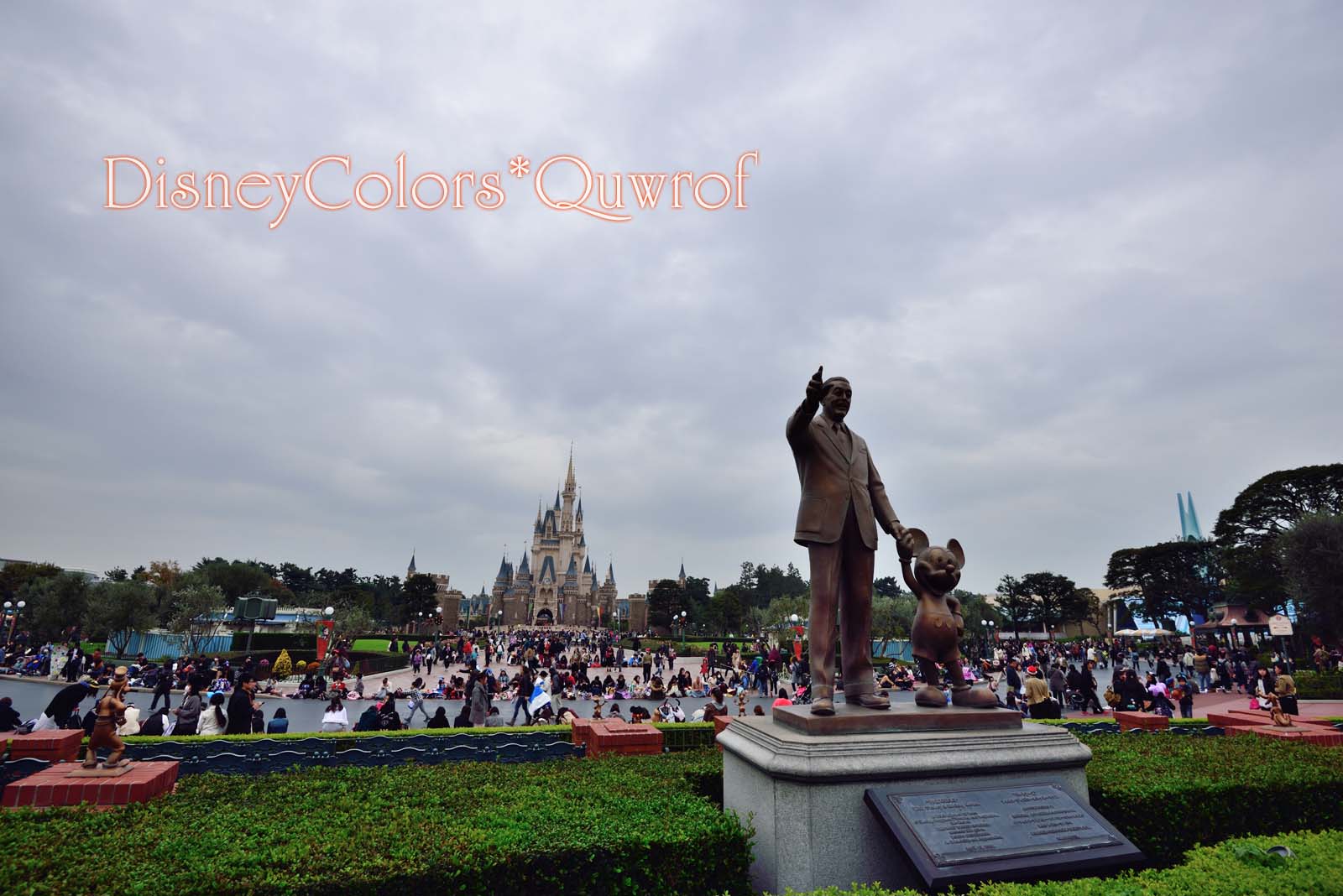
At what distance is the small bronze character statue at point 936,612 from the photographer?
5.61 meters

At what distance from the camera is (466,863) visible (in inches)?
139

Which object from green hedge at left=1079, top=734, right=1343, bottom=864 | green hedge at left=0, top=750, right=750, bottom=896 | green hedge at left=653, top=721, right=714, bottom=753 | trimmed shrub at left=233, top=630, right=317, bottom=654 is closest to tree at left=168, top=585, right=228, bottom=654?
trimmed shrub at left=233, top=630, right=317, bottom=654

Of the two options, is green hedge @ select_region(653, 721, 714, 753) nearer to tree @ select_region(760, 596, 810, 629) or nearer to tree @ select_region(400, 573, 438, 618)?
tree @ select_region(760, 596, 810, 629)

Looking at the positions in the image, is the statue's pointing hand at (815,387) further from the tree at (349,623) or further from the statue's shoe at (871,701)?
the tree at (349,623)

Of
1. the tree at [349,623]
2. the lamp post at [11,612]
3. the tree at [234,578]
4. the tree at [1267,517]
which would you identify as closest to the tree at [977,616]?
the tree at [1267,517]

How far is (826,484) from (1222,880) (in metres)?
3.24

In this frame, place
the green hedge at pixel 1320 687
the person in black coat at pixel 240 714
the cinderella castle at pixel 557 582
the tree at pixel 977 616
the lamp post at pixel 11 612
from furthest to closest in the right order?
the cinderella castle at pixel 557 582 → the tree at pixel 977 616 → the lamp post at pixel 11 612 → the green hedge at pixel 1320 687 → the person in black coat at pixel 240 714

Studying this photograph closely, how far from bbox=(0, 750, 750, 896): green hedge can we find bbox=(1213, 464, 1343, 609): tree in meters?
44.4

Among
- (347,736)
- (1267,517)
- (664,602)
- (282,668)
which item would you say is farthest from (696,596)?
(347,736)

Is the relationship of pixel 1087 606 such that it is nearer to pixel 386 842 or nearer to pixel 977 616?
pixel 977 616

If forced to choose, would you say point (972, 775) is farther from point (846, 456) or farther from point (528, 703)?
point (528, 703)

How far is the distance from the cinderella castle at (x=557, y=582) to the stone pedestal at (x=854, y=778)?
336ft

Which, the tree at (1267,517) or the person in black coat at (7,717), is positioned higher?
the tree at (1267,517)

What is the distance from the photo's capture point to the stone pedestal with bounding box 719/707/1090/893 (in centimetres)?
429
